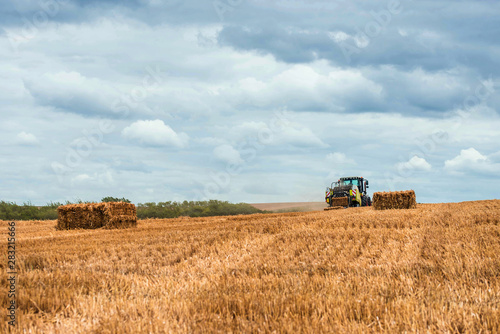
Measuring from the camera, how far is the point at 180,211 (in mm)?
44469

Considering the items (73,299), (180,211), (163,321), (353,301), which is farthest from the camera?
(180,211)

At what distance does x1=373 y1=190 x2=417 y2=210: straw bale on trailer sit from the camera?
22969mm

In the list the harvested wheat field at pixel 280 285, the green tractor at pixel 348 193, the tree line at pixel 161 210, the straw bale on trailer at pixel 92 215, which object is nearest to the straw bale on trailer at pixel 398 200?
the green tractor at pixel 348 193

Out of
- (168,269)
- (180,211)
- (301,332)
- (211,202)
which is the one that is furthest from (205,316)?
(211,202)

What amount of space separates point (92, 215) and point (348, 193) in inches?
806

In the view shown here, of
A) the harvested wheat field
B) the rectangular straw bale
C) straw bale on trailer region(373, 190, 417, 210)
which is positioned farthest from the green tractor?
the harvested wheat field

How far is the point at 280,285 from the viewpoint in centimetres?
526

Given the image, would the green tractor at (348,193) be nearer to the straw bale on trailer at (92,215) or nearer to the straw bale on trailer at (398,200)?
the straw bale on trailer at (398,200)

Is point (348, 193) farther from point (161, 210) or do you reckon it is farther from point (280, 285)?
point (280, 285)

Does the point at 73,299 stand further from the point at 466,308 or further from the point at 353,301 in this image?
the point at 466,308

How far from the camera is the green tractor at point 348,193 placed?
105 ft

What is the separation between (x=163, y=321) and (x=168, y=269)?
10.9ft

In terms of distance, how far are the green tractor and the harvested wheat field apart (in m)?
22.5

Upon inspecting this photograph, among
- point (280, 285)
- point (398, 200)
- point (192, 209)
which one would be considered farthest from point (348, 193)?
point (280, 285)
